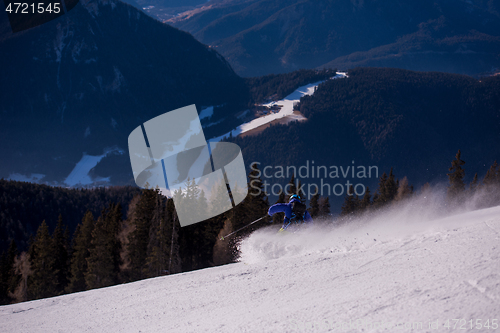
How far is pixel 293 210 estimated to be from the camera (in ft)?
47.1

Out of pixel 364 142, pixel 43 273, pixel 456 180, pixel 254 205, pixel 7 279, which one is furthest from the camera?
pixel 364 142

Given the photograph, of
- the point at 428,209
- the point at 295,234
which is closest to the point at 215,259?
the point at 295,234

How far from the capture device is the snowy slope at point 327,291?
7.34m

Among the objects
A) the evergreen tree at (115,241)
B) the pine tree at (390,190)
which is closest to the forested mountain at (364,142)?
the pine tree at (390,190)

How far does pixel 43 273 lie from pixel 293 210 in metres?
29.7

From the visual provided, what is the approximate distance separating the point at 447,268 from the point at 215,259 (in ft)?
80.3

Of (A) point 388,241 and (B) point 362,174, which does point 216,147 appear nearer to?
(B) point 362,174

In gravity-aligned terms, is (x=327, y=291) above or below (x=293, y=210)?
above

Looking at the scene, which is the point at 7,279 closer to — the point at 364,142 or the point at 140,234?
the point at 140,234

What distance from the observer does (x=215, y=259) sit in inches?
1223

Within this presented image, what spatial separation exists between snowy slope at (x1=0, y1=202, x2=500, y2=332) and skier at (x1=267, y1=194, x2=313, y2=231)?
1.97 ft

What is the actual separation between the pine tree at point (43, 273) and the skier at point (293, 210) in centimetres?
2850

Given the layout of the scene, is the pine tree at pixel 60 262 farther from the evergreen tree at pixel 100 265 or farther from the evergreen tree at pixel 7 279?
the evergreen tree at pixel 100 265

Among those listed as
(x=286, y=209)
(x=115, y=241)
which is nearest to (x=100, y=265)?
(x=115, y=241)
